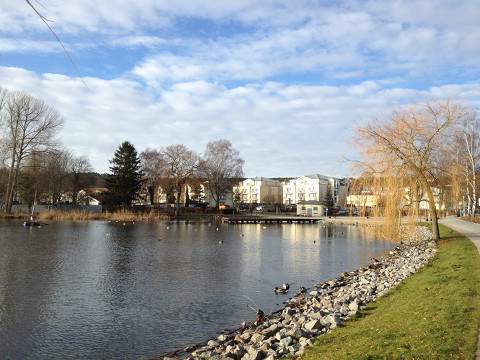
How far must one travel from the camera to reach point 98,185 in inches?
5012

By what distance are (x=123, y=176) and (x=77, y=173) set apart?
54.5 ft

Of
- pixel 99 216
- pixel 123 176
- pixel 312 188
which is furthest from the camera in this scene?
pixel 312 188

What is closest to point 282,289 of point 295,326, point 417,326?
point 295,326

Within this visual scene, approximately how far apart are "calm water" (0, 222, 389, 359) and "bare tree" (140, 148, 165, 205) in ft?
152

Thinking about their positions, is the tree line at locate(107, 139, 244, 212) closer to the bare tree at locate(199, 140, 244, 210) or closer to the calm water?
the bare tree at locate(199, 140, 244, 210)

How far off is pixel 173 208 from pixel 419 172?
63.3 m

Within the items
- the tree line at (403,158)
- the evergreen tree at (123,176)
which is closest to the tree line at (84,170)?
the evergreen tree at (123,176)

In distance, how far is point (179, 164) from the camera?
8056cm

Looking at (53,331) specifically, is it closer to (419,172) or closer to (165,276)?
(165,276)

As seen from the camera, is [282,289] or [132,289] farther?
[282,289]

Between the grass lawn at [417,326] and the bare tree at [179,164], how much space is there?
67869mm

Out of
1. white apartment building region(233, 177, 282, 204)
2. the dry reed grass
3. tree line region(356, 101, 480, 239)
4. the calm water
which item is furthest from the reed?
white apartment building region(233, 177, 282, 204)

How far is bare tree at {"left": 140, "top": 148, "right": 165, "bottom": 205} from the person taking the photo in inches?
3226

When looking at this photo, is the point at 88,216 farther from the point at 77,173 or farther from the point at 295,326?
the point at 295,326
